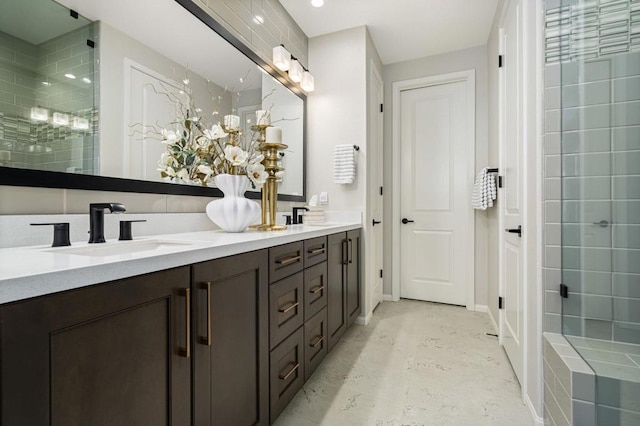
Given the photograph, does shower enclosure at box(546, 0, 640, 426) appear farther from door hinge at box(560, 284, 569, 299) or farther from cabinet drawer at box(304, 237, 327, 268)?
cabinet drawer at box(304, 237, 327, 268)

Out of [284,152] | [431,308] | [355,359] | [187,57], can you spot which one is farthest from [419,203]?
[187,57]

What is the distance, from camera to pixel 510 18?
Answer: 202 cm

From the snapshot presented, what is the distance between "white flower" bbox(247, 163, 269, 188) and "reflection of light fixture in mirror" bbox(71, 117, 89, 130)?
2.52 feet

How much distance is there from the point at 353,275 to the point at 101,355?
2.01m

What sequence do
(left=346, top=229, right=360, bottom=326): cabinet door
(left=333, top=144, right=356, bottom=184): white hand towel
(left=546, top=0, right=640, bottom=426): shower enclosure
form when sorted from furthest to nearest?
(left=333, top=144, right=356, bottom=184): white hand towel < (left=346, top=229, right=360, bottom=326): cabinet door < (left=546, top=0, right=640, bottom=426): shower enclosure

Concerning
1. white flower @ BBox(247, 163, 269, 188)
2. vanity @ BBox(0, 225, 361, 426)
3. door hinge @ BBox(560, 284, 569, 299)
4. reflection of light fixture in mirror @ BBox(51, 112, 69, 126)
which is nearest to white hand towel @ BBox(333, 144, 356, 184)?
white flower @ BBox(247, 163, 269, 188)

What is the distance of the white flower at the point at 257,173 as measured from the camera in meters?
1.78

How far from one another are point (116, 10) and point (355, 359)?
227 centimetres

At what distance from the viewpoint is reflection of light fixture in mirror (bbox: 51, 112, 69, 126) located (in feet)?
3.54

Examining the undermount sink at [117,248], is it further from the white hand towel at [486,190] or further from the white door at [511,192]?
the white hand towel at [486,190]

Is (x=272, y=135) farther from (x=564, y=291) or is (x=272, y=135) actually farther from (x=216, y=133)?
(x=564, y=291)

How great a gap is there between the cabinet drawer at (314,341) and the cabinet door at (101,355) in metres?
0.86

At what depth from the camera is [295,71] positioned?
2600 millimetres

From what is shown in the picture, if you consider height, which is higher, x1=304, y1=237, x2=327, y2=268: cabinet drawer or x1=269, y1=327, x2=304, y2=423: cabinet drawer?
x1=304, y1=237, x2=327, y2=268: cabinet drawer
